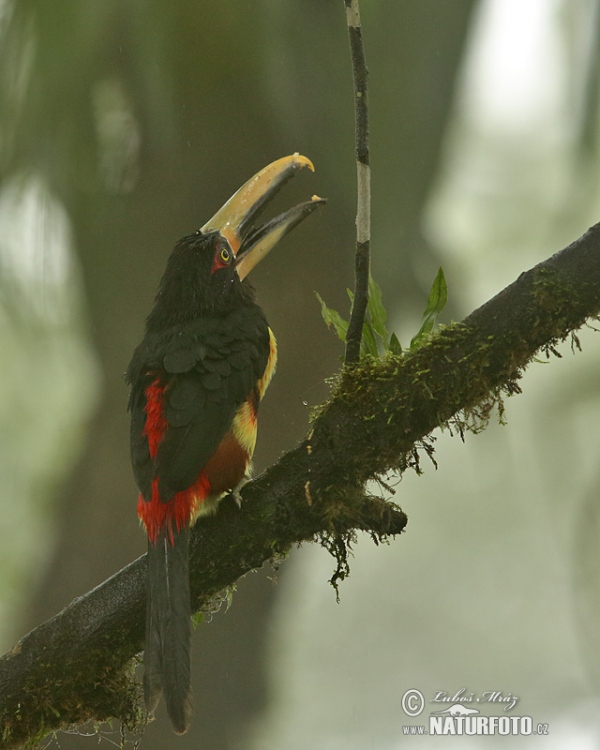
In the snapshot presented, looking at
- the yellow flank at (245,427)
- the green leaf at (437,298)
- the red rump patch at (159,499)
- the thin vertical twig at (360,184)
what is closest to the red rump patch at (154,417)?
the red rump patch at (159,499)

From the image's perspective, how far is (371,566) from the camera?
18.5 feet

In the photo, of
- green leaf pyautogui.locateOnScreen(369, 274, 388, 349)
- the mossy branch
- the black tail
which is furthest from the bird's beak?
the black tail

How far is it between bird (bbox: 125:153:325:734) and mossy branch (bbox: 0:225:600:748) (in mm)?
84

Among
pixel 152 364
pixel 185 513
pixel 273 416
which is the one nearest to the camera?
pixel 185 513

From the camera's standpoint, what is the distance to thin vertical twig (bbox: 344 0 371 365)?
161 cm

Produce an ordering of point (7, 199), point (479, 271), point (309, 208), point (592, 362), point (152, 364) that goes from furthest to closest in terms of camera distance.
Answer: point (479, 271) < point (592, 362) < point (7, 199) < point (309, 208) < point (152, 364)

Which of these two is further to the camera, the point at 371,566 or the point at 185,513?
the point at 371,566

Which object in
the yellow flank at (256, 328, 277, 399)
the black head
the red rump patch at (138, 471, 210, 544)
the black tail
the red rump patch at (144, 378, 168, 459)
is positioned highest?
the black head

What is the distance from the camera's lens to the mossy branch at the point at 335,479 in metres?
1.52

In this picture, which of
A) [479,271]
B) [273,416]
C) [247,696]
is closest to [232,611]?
[247,696]

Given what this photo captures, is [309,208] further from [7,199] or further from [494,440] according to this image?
[494,440]

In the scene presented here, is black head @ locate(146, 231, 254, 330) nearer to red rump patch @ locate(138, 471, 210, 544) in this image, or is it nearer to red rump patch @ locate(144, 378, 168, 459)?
red rump patch @ locate(144, 378, 168, 459)

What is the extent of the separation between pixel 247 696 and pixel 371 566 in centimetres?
250

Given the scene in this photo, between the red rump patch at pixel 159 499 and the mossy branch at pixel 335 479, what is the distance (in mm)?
55
